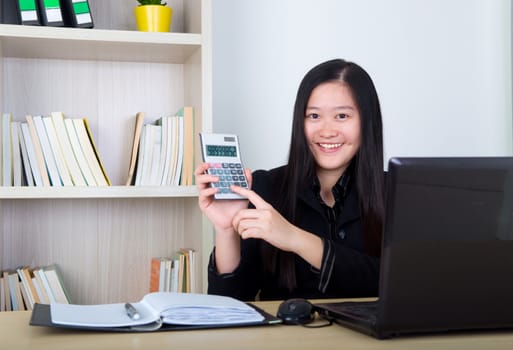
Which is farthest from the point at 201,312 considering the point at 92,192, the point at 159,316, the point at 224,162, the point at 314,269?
the point at 92,192

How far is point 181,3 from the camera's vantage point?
100.0 inches

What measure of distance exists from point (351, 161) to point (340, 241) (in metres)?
0.26

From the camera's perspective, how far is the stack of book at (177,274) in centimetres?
233

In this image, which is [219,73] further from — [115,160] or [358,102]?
[358,102]

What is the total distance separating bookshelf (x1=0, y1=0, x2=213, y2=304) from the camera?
2379 mm

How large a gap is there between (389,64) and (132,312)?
1.94m

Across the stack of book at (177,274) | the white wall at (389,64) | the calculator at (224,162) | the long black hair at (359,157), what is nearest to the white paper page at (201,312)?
the calculator at (224,162)

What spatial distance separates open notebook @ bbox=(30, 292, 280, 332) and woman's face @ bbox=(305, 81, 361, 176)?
831 mm

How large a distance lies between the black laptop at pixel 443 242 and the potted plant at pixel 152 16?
150cm

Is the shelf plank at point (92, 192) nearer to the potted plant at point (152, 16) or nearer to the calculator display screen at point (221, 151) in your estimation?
the potted plant at point (152, 16)

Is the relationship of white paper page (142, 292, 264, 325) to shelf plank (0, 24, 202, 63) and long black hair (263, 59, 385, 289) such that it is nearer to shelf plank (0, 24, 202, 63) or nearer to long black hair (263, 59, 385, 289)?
long black hair (263, 59, 385, 289)

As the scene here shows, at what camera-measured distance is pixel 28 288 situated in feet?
7.30

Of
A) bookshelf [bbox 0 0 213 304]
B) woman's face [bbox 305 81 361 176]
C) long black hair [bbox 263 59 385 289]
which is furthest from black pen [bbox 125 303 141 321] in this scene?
bookshelf [bbox 0 0 213 304]

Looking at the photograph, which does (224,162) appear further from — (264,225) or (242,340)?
(242,340)
